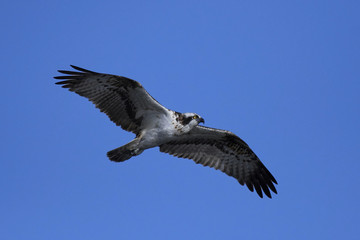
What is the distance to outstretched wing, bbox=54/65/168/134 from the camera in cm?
946

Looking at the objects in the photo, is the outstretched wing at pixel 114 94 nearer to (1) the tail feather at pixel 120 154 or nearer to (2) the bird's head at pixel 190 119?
(2) the bird's head at pixel 190 119

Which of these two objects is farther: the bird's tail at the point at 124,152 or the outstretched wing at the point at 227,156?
the outstretched wing at the point at 227,156

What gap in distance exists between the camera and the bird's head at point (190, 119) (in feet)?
31.8

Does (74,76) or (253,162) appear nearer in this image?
(74,76)

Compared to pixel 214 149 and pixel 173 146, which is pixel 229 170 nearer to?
pixel 214 149

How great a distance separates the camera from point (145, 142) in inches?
386

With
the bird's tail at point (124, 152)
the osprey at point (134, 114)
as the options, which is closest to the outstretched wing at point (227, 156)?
the osprey at point (134, 114)

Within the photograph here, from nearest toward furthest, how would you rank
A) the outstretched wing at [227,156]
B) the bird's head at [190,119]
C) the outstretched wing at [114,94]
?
the outstretched wing at [114,94], the bird's head at [190,119], the outstretched wing at [227,156]

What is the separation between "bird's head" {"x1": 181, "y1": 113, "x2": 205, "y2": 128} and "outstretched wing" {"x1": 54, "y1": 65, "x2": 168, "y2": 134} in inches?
15.8

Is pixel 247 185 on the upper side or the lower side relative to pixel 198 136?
lower

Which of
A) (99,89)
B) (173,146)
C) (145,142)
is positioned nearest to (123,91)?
(99,89)

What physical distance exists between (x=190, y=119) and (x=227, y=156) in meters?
1.88

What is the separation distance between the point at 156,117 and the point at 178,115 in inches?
18.5

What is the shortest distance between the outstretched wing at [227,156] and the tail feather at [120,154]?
1287 millimetres
